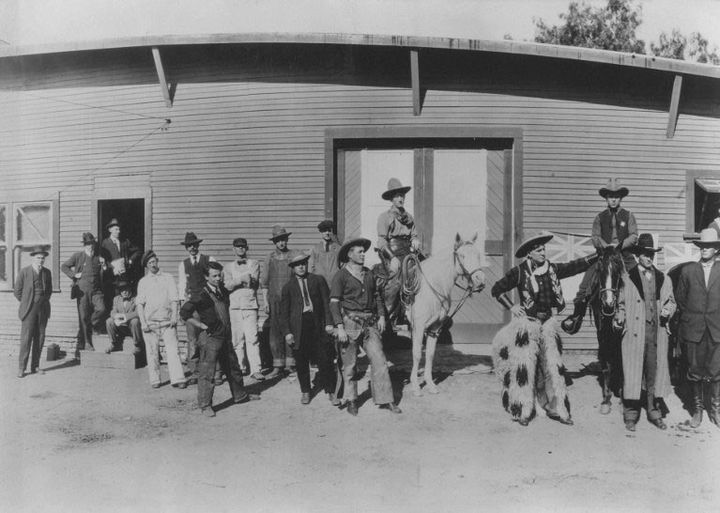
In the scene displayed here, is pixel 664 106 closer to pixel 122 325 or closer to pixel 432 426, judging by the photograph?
pixel 432 426

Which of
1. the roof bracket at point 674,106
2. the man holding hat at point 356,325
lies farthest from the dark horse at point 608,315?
the roof bracket at point 674,106

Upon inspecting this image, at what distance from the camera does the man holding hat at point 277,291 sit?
850cm

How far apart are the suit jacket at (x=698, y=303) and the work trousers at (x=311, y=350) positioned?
440 centimetres

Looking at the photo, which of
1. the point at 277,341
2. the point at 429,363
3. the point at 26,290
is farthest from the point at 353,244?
the point at 26,290

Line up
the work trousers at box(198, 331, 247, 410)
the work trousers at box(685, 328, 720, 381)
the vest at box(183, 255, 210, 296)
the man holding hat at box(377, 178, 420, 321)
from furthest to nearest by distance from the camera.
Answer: the vest at box(183, 255, 210, 296) → the man holding hat at box(377, 178, 420, 321) → the work trousers at box(198, 331, 247, 410) → the work trousers at box(685, 328, 720, 381)

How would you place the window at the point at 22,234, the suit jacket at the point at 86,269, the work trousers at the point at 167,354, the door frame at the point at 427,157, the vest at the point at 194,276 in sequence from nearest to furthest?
the work trousers at the point at 167,354 → the vest at the point at 194,276 → the door frame at the point at 427,157 → the suit jacket at the point at 86,269 → the window at the point at 22,234

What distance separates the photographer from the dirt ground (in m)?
5.17

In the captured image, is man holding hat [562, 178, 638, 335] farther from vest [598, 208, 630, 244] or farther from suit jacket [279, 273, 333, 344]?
suit jacket [279, 273, 333, 344]

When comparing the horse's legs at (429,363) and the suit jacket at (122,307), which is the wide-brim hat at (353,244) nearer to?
the horse's legs at (429,363)

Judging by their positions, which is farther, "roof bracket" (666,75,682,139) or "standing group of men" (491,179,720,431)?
"roof bracket" (666,75,682,139)

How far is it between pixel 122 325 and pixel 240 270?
2637 mm

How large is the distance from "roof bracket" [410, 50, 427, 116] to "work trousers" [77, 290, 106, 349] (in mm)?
6487

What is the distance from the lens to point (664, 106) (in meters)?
9.74

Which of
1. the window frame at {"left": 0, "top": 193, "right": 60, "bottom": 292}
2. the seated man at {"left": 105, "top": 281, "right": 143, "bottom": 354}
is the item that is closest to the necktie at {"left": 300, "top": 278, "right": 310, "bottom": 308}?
the seated man at {"left": 105, "top": 281, "right": 143, "bottom": 354}
